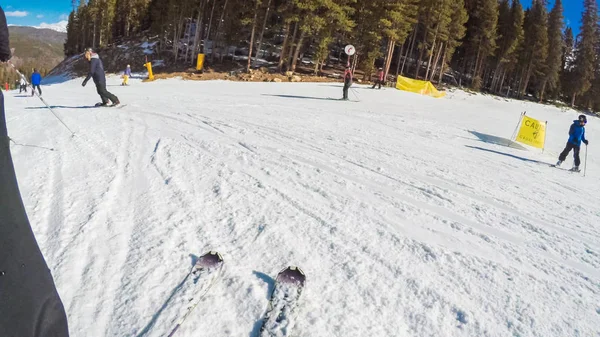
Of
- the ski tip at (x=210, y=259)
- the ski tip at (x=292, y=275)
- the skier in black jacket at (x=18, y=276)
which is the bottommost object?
the ski tip at (x=210, y=259)

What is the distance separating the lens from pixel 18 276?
1.17 m

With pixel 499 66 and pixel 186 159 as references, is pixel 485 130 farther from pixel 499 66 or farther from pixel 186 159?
pixel 499 66

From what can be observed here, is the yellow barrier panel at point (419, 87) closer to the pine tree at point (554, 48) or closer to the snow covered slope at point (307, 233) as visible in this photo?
the snow covered slope at point (307, 233)

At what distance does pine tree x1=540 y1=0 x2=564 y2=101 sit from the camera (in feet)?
144

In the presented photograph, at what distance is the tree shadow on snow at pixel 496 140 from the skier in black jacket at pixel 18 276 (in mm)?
11379

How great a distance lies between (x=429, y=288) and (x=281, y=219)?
1.67 meters

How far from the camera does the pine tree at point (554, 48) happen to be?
43.8 metres

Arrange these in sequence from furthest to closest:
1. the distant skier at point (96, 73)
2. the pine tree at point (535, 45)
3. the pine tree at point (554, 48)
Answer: the pine tree at point (554, 48), the pine tree at point (535, 45), the distant skier at point (96, 73)

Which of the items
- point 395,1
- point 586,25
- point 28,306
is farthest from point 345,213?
point 586,25

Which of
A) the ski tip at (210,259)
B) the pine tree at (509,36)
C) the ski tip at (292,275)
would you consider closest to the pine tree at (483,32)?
the pine tree at (509,36)

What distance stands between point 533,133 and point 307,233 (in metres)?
9.80

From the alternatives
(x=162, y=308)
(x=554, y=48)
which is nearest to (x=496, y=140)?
(x=162, y=308)

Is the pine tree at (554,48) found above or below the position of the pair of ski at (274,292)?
above

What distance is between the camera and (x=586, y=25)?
47.6m
